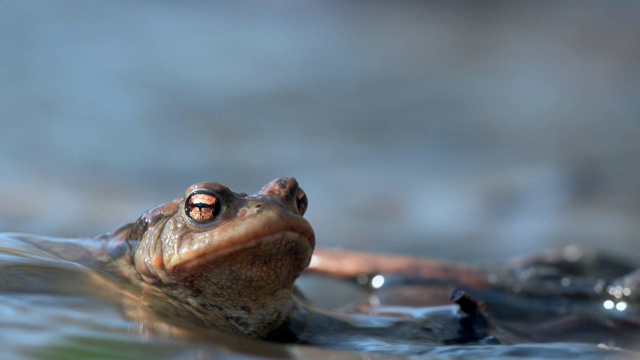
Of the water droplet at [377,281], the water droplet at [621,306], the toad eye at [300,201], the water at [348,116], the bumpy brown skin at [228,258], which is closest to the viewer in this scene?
the bumpy brown skin at [228,258]

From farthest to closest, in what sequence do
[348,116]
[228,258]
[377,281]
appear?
[348,116] < [377,281] < [228,258]

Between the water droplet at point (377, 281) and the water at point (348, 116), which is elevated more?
the water at point (348, 116)

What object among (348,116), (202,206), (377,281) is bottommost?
(202,206)

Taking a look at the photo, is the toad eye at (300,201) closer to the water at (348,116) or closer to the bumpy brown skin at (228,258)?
the bumpy brown skin at (228,258)

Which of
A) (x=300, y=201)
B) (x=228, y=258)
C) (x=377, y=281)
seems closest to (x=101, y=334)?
(x=228, y=258)

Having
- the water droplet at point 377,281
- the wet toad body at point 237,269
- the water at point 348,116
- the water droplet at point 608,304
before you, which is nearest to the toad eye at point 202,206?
the wet toad body at point 237,269

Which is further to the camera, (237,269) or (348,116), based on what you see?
(348,116)

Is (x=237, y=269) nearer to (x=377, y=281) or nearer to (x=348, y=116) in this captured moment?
(x=377, y=281)

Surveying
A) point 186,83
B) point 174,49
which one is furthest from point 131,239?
point 174,49
